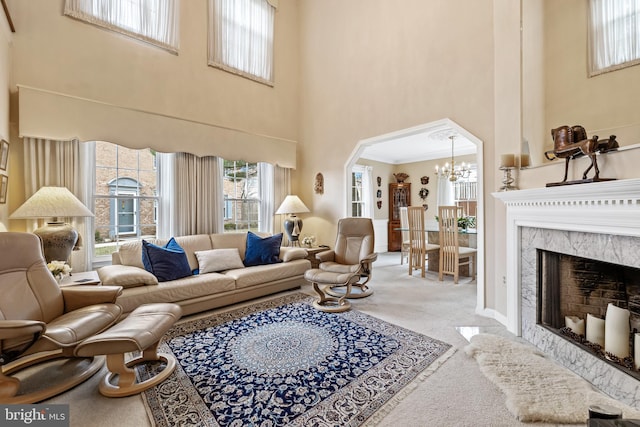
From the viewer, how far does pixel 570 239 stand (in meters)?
2.20

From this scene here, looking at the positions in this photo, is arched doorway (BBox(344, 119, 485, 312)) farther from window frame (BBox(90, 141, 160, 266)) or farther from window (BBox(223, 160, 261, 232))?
window frame (BBox(90, 141, 160, 266))

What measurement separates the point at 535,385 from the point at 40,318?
339cm

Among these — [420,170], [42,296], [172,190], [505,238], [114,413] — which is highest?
[420,170]

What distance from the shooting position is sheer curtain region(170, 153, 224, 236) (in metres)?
4.12

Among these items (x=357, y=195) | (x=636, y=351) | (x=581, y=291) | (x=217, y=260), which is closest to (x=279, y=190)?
(x=217, y=260)

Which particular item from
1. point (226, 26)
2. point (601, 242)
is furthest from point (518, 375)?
point (226, 26)

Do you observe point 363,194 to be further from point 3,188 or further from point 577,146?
point 3,188

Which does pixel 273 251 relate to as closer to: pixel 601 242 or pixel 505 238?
pixel 505 238

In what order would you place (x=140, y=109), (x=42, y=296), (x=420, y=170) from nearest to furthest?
(x=42, y=296), (x=140, y=109), (x=420, y=170)

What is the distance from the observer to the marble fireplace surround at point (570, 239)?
1712 mm

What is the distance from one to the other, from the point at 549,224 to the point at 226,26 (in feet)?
16.9

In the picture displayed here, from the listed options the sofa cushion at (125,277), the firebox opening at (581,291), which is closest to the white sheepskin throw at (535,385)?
the firebox opening at (581,291)

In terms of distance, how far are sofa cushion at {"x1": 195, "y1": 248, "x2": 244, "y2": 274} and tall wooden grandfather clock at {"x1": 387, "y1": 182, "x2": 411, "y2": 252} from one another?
5.10 metres

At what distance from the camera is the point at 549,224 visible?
2355 millimetres
